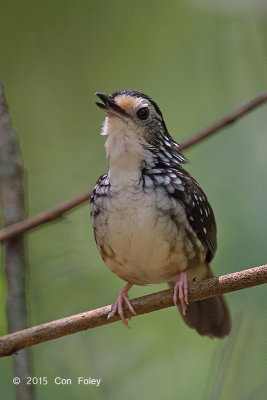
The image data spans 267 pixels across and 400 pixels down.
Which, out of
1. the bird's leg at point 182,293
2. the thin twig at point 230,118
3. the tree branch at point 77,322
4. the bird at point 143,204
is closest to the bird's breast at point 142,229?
the bird at point 143,204

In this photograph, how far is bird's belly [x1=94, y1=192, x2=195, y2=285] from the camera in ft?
10.8

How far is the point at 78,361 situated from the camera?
4.33 meters

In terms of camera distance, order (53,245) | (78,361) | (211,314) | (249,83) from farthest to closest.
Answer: (249,83) → (53,245) → (78,361) → (211,314)

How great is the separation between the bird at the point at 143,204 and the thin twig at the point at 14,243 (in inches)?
20.3

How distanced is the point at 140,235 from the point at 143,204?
0.50 ft

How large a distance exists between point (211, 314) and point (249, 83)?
2036mm

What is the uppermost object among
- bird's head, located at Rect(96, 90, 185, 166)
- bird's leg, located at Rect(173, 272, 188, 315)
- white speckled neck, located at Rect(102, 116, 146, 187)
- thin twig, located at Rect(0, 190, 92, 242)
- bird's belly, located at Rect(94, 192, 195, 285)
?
bird's head, located at Rect(96, 90, 185, 166)

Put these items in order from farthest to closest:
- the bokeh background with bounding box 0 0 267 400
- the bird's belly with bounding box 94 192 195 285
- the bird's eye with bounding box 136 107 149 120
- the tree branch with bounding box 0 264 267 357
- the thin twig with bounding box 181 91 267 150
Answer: the bokeh background with bounding box 0 0 267 400 < the thin twig with bounding box 181 91 267 150 < the bird's eye with bounding box 136 107 149 120 < the bird's belly with bounding box 94 192 195 285 < the tree branch with bounding box 0 264 267 357

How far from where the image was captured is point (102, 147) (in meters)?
5.43

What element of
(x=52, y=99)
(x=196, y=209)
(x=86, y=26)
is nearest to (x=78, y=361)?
(x=196, y=209)

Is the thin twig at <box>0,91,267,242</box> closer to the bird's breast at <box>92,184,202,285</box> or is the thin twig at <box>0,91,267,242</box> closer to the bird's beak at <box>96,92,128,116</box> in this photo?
the bird's breast at <box>92,184,202,285</box>

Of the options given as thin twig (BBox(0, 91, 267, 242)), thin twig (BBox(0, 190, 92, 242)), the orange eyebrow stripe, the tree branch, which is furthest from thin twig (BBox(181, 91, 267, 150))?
the tree branch

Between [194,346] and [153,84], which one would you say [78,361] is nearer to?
[194,346]

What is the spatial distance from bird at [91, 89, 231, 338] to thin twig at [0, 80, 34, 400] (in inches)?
20.3
